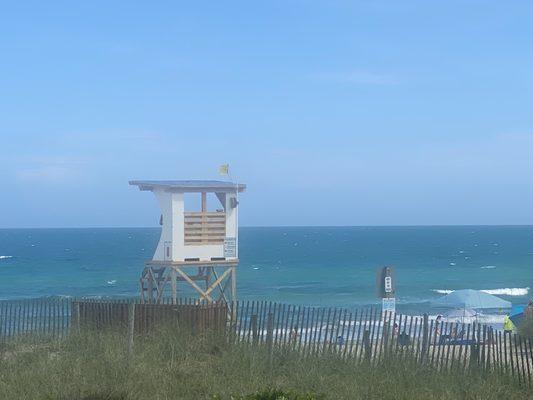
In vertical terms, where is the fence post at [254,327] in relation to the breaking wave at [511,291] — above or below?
above

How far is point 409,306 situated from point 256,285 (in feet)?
70.9

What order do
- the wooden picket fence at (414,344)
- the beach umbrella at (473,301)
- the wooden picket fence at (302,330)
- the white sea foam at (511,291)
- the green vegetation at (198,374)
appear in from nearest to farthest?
the green vegetation at (198,374), the wooden picket fence at (414,344), the wooden picket fence at (302,330), the beach umbrella at (473,301), the white sea foam at (511,291)

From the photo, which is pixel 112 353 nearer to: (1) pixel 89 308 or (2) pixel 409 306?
(1) pixel 89 308

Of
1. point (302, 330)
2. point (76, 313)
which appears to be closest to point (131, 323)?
point (76, 313)

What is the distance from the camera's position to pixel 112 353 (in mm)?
14688

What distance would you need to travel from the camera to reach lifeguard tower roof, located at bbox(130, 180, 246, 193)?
24.6 meters

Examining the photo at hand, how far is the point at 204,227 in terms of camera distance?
25.0 meters

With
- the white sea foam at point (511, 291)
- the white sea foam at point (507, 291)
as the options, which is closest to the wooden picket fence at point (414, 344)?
the white sea foam at point (507, 291)

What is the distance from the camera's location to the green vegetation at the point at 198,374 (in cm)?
1309

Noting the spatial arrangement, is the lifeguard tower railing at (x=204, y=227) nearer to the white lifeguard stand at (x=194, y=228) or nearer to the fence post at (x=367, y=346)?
the white lifeguard stand at (x=194, y=228)

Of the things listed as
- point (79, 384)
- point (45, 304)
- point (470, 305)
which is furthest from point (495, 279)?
point (79, 384)

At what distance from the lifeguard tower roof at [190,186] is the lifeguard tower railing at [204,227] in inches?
24.4

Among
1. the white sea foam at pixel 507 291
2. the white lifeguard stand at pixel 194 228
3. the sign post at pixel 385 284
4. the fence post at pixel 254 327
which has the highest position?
the white lifeguard stand at pixel 194 228

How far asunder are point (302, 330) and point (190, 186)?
29.8 ft
